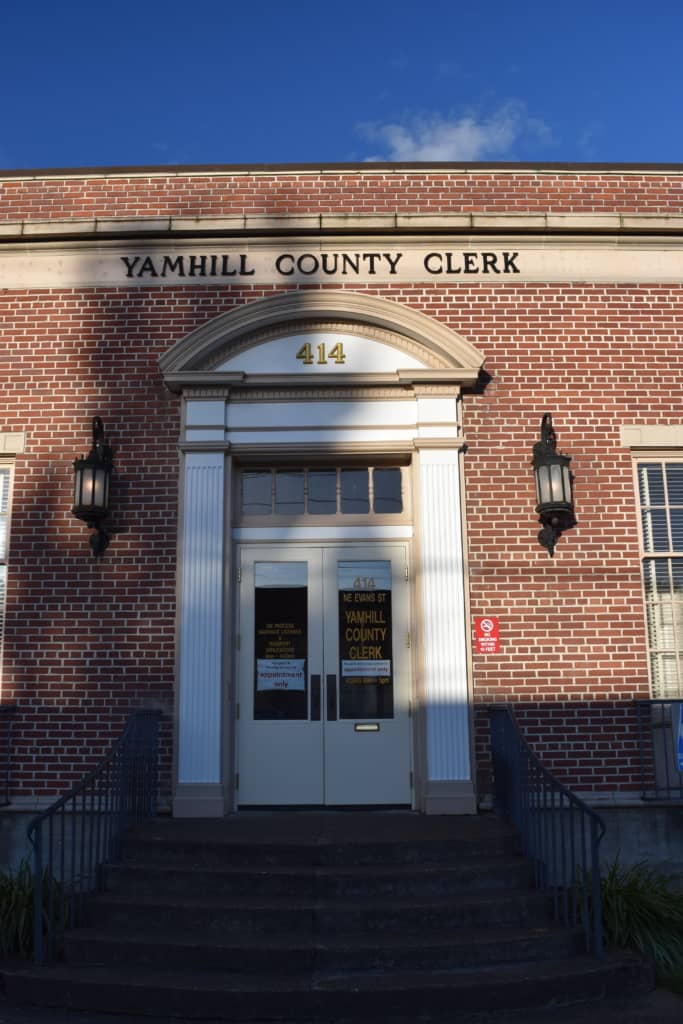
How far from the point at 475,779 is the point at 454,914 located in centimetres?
181

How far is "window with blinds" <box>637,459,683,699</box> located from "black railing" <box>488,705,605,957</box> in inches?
58.5

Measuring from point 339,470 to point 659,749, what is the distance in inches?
142

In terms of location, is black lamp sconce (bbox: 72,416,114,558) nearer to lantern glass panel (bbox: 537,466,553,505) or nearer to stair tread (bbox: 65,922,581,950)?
stair tread (bbox: 65,922,581,950)

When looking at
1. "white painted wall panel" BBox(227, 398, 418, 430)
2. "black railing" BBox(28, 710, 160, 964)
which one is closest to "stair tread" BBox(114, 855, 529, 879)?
"black railing" BBox(28, 710, 160, 964)

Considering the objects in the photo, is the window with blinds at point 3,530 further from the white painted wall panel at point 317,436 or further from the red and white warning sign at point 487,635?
the red and white warning sign at point 487,635

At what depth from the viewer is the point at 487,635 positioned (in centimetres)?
757

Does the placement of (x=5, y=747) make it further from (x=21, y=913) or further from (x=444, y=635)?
(x=444, y=635)

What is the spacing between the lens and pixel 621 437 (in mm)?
7988

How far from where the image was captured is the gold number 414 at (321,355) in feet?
26.5

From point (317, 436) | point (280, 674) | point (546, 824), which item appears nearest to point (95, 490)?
point (317, 436)

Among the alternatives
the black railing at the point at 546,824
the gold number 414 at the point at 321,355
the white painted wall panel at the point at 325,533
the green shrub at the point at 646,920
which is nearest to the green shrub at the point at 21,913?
the black railing at the point at 546,824

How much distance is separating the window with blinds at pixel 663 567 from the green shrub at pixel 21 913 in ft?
16.2

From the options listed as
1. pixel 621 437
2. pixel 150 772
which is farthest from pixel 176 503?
pixel 621 437

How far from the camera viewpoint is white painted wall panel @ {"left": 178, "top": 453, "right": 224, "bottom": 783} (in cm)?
731
